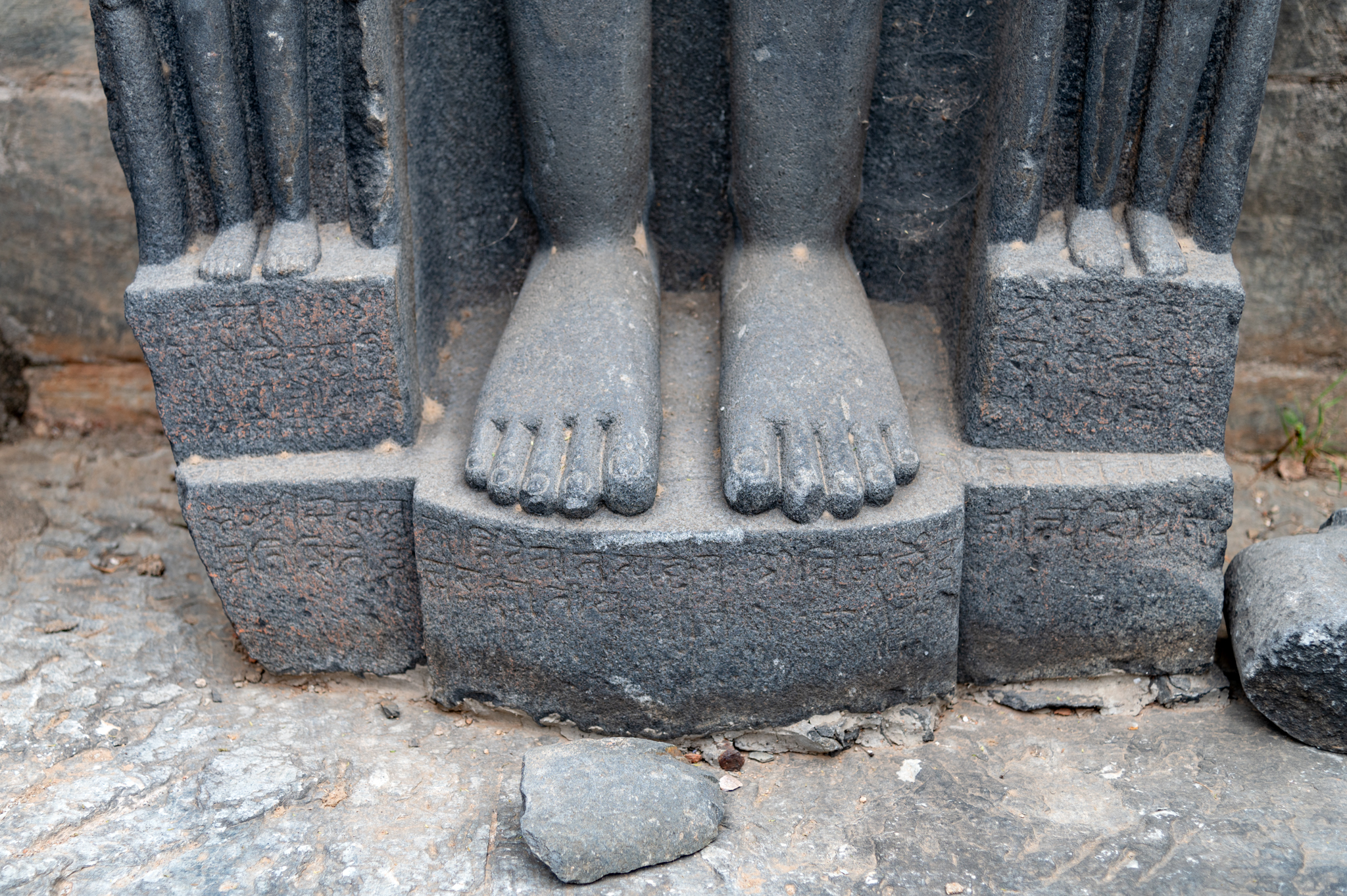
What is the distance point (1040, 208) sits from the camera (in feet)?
5.20

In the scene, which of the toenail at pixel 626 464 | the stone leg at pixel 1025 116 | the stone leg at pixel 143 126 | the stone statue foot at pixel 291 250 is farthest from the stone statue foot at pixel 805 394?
the stone leg at pixel 143 126

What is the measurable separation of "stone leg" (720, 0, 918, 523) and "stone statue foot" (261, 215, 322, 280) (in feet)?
1.76

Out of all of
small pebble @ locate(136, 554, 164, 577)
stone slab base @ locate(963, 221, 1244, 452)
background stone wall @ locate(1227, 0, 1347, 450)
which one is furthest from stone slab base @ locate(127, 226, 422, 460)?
background stone wall @ locate(1227, 0, 1347, 450)

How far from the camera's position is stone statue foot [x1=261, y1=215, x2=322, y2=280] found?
153 cm

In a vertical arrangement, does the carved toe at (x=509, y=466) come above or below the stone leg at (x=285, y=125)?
below

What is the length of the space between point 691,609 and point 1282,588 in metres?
0.73

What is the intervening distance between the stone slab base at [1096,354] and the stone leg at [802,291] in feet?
0.45

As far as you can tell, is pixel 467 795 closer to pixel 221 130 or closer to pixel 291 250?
pixel 291 250

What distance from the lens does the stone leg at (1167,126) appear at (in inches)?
58.1

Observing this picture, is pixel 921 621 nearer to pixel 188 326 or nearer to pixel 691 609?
pixel 691 609

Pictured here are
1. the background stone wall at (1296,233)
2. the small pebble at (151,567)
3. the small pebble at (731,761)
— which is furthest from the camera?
the background stone wall at (1296,233)

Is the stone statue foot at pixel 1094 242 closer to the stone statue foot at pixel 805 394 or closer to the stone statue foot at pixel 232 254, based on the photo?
the stone statue foot at pixel 805 394

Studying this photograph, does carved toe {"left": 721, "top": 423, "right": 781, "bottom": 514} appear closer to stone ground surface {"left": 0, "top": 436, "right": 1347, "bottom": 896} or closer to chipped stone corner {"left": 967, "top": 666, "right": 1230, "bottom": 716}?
stone ground surface {"left": 0, "top": 436, "right": 1347, "bottom": 896}

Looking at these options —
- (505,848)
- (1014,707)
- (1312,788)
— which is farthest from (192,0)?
(1312,788)
